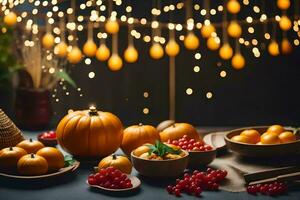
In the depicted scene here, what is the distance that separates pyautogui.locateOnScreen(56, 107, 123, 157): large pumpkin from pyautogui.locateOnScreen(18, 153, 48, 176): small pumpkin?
31cm

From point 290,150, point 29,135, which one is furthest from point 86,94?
point 290,150

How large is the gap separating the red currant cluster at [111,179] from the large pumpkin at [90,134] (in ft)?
1.17

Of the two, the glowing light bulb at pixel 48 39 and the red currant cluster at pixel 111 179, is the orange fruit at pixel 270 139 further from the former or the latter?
the glowing light bulb at pixel 48 39

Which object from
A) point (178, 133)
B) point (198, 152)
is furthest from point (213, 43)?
point (198, 152)

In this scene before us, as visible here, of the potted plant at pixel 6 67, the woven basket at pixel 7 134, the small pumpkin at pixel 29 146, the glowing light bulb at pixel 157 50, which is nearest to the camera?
the small pumpkin at pixel 29 146

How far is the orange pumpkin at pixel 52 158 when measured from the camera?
2.07m

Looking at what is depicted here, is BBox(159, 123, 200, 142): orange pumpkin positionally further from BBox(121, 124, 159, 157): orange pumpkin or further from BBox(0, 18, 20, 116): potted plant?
BBox(0, 18, 20, 116): potted plant

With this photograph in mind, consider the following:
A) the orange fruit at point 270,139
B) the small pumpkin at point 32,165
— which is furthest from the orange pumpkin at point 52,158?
the orange fruit at point 270,139

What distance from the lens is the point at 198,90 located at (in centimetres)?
357

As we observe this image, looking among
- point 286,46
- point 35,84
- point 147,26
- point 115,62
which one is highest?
point 147,26

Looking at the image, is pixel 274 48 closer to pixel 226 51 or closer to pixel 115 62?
pixel 226 51

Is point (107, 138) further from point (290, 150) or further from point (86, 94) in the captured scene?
point (86, 94)

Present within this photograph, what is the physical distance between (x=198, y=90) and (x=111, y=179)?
67.3 inches

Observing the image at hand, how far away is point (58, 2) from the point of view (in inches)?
137
